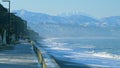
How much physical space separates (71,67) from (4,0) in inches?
1570

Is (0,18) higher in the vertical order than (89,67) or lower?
higher

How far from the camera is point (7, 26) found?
73.1 metres

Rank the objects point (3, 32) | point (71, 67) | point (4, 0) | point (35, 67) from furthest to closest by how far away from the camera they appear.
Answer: point (4, 0), point (3, 32), point (71, 67), point (35, 67)

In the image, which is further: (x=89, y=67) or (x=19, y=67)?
(x=89, y=67)

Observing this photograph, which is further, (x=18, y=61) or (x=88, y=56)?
(x=88, y=56)

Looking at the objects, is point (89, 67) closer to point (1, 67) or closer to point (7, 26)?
point (1, 67)

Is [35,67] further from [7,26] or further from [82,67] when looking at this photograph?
[7,26]

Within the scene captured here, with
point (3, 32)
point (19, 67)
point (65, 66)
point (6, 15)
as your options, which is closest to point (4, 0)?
point (6, 15)

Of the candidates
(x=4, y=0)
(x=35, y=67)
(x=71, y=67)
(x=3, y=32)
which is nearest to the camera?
(x=35, y=67)

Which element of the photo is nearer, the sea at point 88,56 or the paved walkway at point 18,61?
the paved walkway at point 18,61

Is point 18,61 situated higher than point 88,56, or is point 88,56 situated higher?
point 88,56

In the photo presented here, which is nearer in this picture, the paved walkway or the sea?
the paved walkway

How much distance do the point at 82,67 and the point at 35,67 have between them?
341 inches

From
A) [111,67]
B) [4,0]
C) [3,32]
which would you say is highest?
[4,0]
